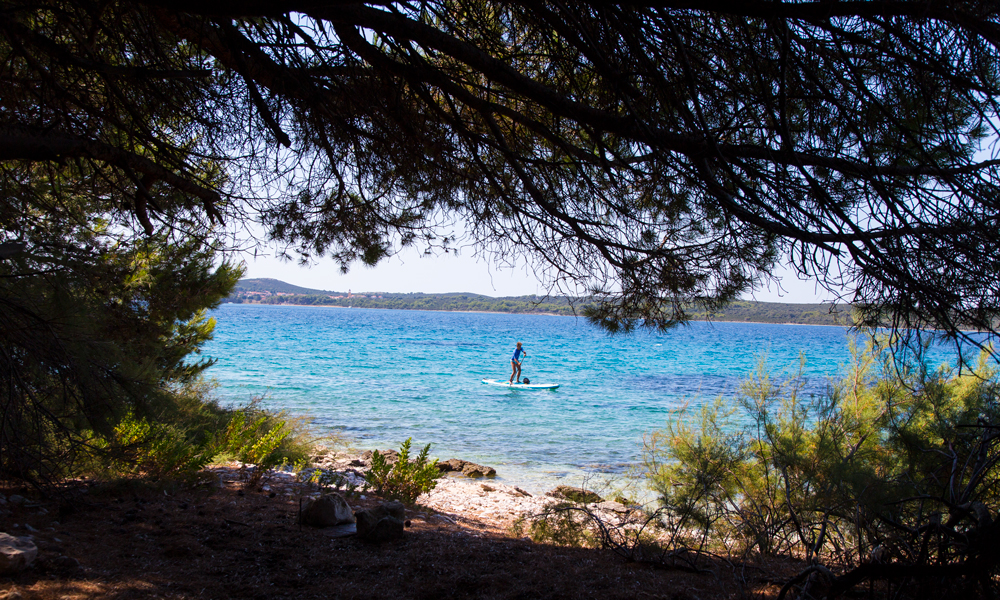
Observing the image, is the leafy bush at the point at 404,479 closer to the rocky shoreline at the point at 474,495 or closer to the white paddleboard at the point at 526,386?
the rocky shoreline at the point at 474,495

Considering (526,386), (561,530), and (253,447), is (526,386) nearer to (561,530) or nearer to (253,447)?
(253,447)

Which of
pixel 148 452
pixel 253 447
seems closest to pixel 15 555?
pixel 148 452

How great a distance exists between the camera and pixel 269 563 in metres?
2.81

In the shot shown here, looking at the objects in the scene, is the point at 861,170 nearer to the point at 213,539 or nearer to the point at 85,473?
the point at 213,539

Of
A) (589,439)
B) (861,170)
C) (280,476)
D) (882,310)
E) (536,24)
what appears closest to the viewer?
(861,170)

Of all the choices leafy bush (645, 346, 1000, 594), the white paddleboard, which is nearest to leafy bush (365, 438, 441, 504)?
leafy bush (645, 346, 1000, 594)

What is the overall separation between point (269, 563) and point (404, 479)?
7.61 ft

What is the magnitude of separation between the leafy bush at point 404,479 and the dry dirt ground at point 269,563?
1.07m

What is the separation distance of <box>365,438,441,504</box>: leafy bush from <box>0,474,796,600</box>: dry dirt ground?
42.3 inches

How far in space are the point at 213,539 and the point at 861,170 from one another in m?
3.60

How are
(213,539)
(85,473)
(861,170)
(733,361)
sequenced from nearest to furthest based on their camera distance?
(861,170)
(213,539)
(85,473)
(733,361)

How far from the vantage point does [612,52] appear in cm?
239

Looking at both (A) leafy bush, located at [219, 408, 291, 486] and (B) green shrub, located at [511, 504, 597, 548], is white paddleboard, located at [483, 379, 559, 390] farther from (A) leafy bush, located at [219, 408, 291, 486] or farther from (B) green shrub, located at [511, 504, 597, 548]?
(B) green shrub, located at [511, 504, 597, 548]

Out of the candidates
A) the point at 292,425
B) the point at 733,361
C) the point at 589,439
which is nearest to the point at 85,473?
the point at 292,425
